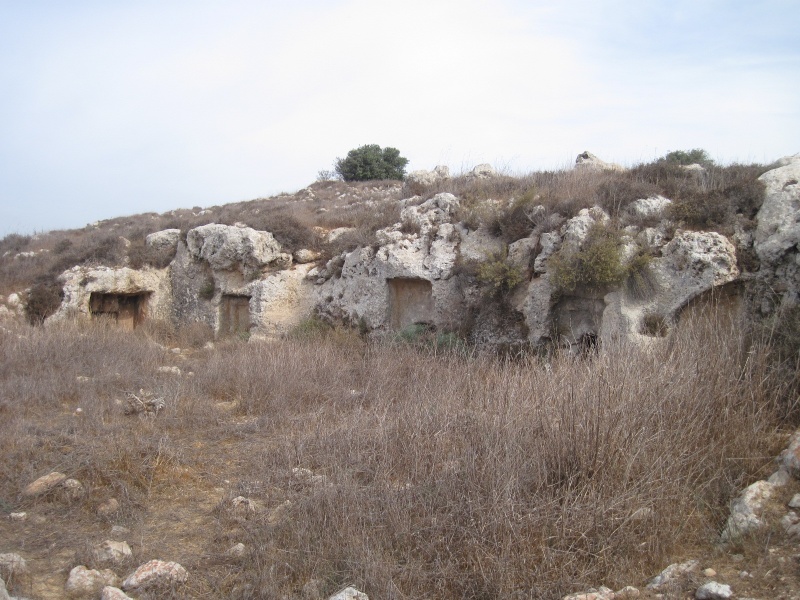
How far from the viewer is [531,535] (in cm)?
348

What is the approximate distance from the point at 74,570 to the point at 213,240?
868cm

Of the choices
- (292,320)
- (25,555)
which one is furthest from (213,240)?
(25,555)

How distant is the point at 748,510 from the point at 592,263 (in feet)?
14.1

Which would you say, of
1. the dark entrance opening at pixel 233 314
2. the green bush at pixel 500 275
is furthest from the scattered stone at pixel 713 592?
the dark entrance opening at pixel 233 314

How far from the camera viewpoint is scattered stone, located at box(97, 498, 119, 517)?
444 centimetres

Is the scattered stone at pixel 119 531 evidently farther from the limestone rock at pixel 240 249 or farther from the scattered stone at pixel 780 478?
the limestone rock at pixel 240 249

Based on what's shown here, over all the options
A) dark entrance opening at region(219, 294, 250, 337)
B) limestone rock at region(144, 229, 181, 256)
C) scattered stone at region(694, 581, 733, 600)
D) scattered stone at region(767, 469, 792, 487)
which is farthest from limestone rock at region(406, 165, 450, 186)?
scattered stone at region(694, 581, 733, 600)

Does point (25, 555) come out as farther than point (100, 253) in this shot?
No

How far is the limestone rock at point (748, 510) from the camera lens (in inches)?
143

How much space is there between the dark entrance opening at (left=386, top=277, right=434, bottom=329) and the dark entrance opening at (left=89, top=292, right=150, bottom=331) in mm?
5253

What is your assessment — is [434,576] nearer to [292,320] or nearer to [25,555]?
[25,555]

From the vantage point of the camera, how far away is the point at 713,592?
3.13 metres

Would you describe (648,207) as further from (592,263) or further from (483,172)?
(483,172)

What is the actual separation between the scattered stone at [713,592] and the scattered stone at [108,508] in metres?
3.59
